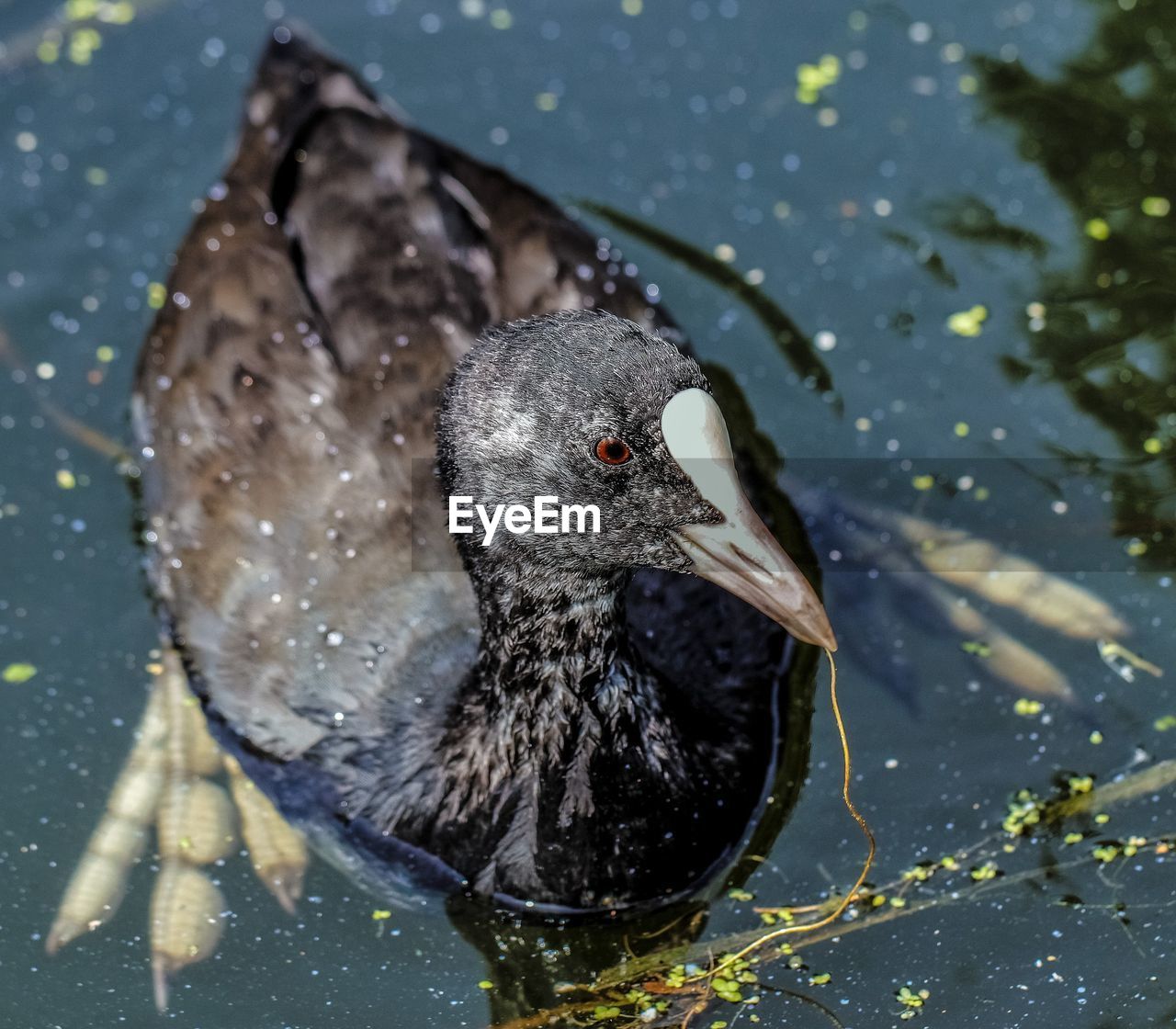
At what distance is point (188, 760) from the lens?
4.49 metres

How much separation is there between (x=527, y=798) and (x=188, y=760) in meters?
1.10

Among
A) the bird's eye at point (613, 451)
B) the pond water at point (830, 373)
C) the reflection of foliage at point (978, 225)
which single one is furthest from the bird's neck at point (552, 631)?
the reflection of foliage at point (978, 225)

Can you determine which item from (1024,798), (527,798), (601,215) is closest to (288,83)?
(601,215)

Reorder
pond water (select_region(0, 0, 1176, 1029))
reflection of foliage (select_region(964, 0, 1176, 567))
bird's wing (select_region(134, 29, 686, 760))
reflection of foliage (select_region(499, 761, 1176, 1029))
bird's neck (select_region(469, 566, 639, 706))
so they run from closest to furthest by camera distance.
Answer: bird's neck (select_region(469, 566, 639, 706)), reflection of foliage (select_region(499, 761, 1176, 1029)), pond water (select_region(0, 0, 1176, 1029)), bird's wing (select_region(134, 29, 686, 760)), reflection of foliage (select_region(964, 0, 1176, 567))

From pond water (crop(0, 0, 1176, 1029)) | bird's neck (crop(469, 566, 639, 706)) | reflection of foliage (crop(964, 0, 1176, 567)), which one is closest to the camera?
bird's neck (crop(469, 566, 639, 706))

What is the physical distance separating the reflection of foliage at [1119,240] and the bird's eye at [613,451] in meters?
2.06

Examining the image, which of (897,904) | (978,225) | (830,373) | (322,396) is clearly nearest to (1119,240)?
(978,225)

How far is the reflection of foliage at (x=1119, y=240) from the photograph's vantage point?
5098 millimetres

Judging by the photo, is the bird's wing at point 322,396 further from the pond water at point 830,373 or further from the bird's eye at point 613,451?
the bird's eye at point 613,451

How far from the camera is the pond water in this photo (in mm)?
4004

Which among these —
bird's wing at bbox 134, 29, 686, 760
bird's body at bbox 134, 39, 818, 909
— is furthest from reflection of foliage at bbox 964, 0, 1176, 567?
bird's wing at bbox 134, 29, 686, 760

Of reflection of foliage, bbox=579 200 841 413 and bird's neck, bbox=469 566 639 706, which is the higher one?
reflection of foliage, bbox=579 200 841 413

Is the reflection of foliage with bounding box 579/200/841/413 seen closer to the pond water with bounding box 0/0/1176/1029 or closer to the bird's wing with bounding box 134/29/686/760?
the pond water with bounding box 0/0/1176/1029

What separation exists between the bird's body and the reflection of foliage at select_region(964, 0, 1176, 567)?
132 centimetres
